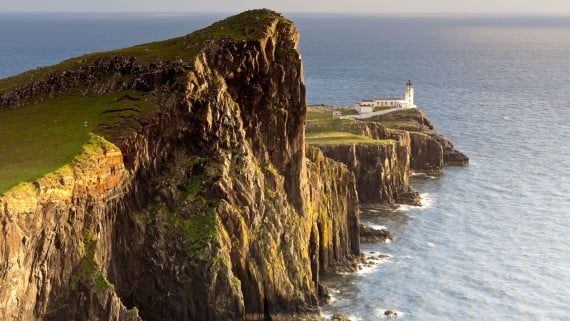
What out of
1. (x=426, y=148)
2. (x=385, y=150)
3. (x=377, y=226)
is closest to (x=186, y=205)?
(x=377, y=226)

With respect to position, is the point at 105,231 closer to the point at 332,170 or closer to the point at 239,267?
the point at 239,267

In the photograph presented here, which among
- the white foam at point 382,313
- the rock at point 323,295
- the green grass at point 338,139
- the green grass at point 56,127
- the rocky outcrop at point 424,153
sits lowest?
the white foam at point 382,313

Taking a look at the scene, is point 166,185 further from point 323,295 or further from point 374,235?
point 374,235

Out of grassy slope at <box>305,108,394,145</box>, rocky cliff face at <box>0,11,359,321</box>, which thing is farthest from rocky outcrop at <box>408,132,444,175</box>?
rocky cliff face at <box>0,11,359,321</box>

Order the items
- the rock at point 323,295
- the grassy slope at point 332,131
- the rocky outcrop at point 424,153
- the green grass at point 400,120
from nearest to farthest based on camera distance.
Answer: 1. the rock at point 323,295
2. the grassy slope at point 332,131
3. the rocky outcrop at point 424,153
4. the green grass at point 400,120

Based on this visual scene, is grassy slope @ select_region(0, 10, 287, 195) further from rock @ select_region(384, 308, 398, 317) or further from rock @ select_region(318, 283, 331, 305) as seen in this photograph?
rock @ select_region(384, 308, 398, 317)

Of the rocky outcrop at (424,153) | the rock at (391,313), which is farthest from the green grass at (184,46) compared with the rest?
the rocky outcrop at (424,153)

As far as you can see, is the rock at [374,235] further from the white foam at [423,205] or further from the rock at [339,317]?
the rock at [339,317]
